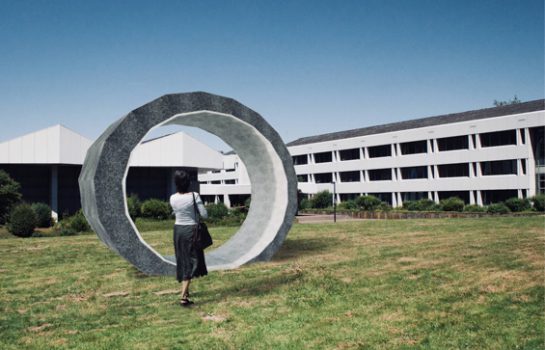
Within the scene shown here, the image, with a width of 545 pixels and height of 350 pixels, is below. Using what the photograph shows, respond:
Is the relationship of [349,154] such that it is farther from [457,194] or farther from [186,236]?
[186,236]

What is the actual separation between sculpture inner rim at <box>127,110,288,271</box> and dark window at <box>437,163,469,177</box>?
43.3 metres

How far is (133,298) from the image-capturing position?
9305 mm

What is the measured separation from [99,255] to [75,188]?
114 ft

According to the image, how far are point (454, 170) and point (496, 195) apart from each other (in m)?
5.88

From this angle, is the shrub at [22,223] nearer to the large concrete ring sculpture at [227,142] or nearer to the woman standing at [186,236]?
the large concrete ring sculpture at [227,142]

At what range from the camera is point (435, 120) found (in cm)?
5856

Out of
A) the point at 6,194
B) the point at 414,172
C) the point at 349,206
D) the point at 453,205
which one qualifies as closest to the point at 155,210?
the point at 6,194

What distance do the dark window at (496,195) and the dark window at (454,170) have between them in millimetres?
3287

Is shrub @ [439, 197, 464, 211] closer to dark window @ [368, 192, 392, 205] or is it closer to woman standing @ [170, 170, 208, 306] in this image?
dark window @ [368, 192, 392, 205]

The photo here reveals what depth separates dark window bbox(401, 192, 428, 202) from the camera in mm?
57106

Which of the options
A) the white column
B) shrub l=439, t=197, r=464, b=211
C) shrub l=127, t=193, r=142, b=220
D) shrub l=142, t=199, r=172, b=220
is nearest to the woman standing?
shrub l=142, t=199, r=172, b=220

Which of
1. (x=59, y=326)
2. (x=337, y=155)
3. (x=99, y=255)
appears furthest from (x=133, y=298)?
(x=337, y=155)

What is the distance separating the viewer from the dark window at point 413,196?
187 feet

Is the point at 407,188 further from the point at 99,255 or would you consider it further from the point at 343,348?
the point at 343,348
